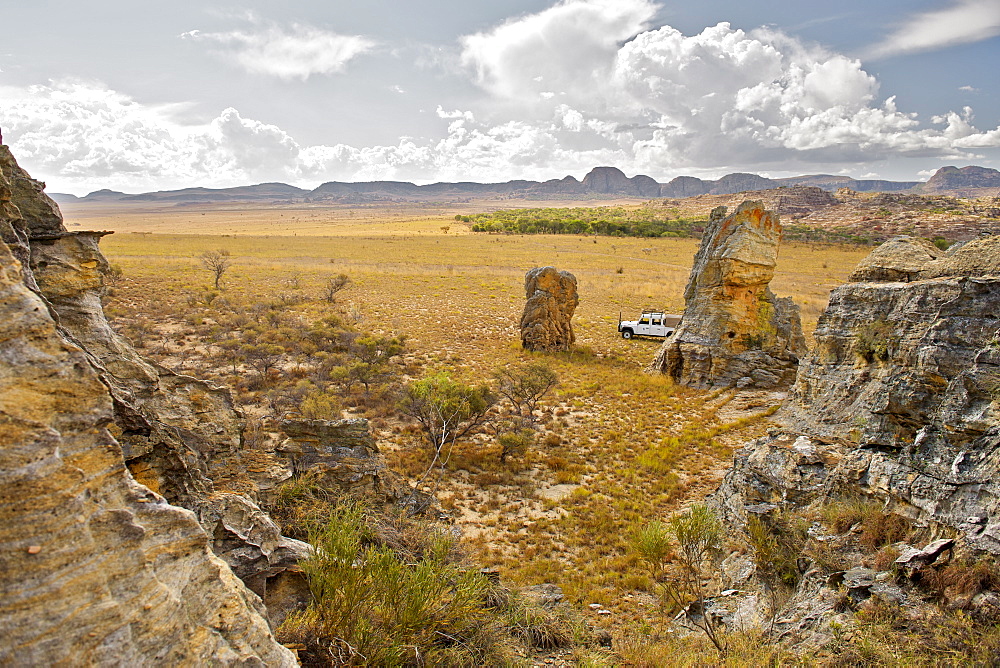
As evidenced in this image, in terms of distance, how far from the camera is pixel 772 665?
15.3 feet

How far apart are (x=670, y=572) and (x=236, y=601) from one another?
6.84 meters

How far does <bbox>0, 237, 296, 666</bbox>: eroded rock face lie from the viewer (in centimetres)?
226

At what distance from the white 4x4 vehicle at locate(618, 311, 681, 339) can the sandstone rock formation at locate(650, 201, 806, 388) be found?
256 inches

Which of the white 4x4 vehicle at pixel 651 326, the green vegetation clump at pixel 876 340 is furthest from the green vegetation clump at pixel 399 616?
the white 4x4 vehicle at pixel 651 326

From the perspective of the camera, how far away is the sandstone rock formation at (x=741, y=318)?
1633 cm

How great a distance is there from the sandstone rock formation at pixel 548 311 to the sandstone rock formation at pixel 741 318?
16.9 ft

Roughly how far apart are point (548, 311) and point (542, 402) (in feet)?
19.5

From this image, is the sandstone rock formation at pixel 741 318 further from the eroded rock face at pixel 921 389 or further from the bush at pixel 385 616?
the bush at pixel 385 616

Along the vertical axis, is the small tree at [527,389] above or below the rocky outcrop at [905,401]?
below

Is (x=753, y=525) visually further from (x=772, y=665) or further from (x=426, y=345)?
(x=426, y=345)

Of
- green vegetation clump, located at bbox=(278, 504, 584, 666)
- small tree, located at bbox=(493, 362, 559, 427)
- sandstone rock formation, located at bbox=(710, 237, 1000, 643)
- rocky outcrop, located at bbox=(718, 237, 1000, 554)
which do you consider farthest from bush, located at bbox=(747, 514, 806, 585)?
small tree, located at bbox=(493, 362, 559, 427)

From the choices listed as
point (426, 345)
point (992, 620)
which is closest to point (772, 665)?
point (992, 620)

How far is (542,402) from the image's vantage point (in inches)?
617

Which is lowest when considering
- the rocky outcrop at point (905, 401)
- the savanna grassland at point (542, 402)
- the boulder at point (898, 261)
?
the savanna grassland at point (542, 402)
